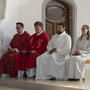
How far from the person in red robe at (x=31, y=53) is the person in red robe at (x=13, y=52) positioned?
22cm

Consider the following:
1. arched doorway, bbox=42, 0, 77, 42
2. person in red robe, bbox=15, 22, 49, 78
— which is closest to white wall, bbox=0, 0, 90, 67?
arched doorway, bbox=42, 0, 77, 42

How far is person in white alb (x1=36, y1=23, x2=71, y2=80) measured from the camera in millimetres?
5641

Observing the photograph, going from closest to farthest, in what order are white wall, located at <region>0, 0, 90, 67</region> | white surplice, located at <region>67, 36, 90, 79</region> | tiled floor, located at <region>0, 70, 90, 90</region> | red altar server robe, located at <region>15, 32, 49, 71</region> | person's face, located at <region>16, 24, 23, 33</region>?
tiled floor, located at <region>0, 70, 90, 90</region> < white surplice, located at <region>67, 36, 90, 79</region> < red altar server robe, located at <region>15, 32, 49, 71</region> < person's face, located at <region>16, 24, 23, 33</region> < white wall, located at <region>0, 0, 90, 67</region>

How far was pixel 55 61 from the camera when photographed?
18.6 ft

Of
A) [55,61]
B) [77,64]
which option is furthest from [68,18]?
[77,64]

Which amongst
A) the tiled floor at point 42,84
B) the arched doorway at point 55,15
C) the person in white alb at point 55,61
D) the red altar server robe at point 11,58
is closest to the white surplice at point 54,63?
the person in white alb at point 55,61

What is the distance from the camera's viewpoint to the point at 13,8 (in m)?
7.45

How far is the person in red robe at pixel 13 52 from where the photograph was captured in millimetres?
6480

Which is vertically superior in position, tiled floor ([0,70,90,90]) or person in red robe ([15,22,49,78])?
person in red robe ([15,22,49,78])

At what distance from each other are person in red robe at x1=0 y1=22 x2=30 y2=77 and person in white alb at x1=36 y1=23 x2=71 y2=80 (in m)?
0.98

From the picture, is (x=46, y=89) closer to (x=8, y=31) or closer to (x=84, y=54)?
(x=84, y=54)

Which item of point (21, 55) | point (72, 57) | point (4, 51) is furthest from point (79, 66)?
point (4, 51)

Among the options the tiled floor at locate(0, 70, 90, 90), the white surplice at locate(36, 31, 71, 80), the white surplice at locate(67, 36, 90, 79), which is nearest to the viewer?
the tiled floor at locate(0, 70, 90, 90)

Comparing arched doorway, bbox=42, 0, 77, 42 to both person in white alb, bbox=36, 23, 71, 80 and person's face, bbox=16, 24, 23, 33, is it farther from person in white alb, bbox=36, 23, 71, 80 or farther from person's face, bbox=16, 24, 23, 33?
person in white alb, bbox=36, 23, 71, 80
